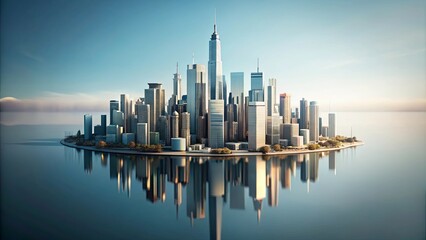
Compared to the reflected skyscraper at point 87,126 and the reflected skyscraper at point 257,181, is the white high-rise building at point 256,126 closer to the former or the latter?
the reflected skyscraper at point 257,181

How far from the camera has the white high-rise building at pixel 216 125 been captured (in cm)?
1103

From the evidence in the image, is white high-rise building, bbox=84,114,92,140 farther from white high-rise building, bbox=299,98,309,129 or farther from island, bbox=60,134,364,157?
white high-rise building, bbox=299,98,309,129

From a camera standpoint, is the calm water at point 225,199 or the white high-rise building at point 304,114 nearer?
the calm water at point 225,199

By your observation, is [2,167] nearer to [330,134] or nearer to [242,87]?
[242,87]

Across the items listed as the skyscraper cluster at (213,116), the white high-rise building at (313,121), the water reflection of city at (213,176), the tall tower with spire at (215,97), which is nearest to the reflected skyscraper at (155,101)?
the skyscraper cluster at (213,116)

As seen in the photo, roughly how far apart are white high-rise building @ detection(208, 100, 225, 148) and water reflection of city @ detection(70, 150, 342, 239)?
83.9 inches

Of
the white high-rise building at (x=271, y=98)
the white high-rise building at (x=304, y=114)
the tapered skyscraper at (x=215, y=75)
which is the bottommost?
the white high-rise building at (x=304, y=114)

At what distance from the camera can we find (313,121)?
44.8 ft

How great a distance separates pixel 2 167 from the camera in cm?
668

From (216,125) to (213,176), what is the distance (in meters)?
5.02

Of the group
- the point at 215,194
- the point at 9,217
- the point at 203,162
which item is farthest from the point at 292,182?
the point at 9,217

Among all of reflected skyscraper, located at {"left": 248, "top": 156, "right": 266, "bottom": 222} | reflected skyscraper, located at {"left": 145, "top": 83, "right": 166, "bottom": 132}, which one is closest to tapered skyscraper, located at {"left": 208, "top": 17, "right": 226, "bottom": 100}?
reflected skyscraper, located at {"left": 145, "top": 83, "right": 166, "bottom": 132}

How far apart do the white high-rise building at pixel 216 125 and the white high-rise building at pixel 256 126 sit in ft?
3.38

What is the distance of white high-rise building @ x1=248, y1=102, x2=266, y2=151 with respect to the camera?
10695 millimetres
